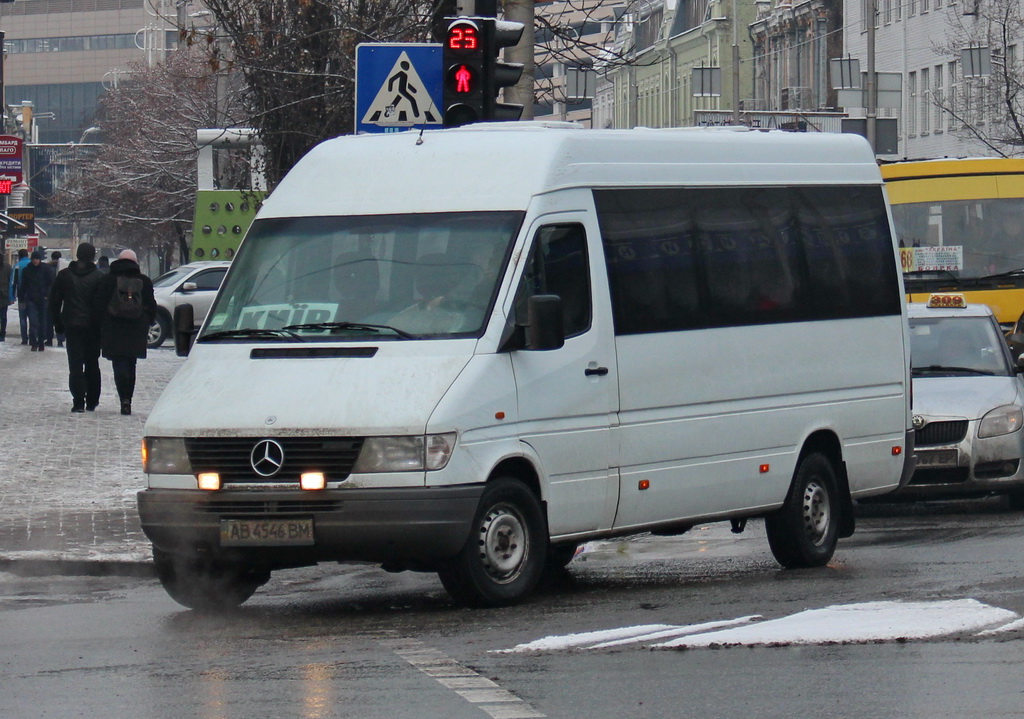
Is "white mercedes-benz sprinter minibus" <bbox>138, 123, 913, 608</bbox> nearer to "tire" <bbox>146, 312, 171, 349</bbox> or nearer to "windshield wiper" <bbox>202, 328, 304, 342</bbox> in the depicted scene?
"windshield wiper" <bbox>202, 328, 304, 342</bbox>

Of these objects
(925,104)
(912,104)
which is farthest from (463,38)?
(912,104)

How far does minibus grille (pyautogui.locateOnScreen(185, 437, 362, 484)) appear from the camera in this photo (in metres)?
9.80

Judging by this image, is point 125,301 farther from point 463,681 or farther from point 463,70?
point 463,681

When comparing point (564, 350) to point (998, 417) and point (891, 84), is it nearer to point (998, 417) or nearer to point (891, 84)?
point (998, 417)

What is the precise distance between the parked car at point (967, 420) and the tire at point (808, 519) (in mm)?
3535

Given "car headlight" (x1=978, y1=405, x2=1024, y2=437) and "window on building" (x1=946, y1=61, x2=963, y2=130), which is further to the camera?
"window on building" (x1=946, y1=61, x2=963, y2=130)

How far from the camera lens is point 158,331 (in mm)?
40469

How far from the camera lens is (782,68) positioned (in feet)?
273

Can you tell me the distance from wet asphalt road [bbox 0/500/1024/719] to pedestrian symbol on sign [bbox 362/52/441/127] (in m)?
3.74

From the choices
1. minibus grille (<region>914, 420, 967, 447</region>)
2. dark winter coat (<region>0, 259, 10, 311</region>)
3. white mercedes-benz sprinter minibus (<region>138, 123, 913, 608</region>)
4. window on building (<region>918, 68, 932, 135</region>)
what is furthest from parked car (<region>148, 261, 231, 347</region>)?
window on building (<region>918, 68, 932, 135</region>)

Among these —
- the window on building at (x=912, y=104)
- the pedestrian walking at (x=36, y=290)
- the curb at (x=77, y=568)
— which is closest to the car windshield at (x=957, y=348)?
the curb at (x=77, y=568)

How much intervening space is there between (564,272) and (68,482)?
681 centimetres

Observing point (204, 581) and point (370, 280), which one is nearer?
point (370, 280)

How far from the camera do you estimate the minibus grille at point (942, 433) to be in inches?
632
